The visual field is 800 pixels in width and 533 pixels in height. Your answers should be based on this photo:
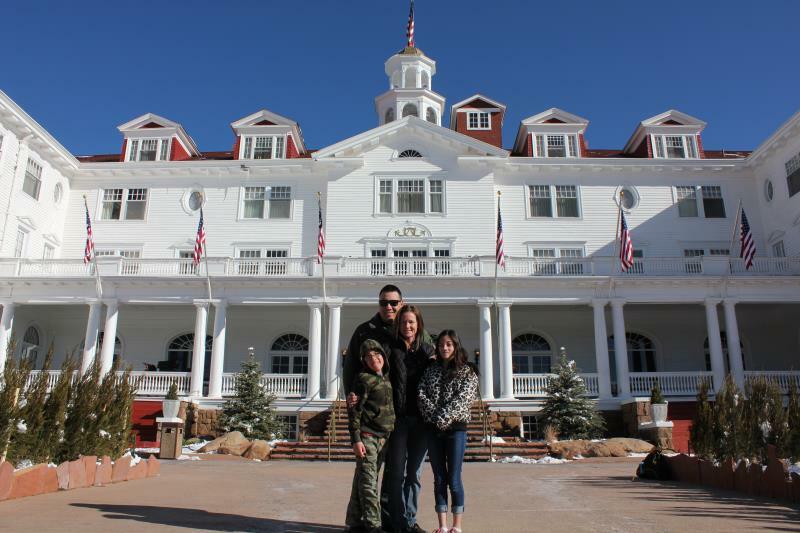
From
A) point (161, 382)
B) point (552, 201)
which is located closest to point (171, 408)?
point (161, 382)

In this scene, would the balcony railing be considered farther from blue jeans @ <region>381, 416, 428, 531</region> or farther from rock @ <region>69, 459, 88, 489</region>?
blue jeans @ <region>381, 416, 428, 531</region>

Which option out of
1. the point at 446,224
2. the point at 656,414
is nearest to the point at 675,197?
the point at 446,224

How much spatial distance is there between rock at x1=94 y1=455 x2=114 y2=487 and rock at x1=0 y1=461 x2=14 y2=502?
220 cm

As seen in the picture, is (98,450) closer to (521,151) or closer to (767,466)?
(767,466)

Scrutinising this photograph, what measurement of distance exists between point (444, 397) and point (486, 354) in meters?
18.0

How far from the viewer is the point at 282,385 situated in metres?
24.5

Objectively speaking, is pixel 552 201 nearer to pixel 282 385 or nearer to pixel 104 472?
pixel 282 385

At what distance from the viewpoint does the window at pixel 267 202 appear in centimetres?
3005

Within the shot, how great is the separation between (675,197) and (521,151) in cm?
720

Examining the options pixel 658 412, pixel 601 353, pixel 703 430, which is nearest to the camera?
pixel 703 430

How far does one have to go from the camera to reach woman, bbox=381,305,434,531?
20.6 feet

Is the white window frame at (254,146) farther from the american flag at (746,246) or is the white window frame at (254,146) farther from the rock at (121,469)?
the rock at (121,469)

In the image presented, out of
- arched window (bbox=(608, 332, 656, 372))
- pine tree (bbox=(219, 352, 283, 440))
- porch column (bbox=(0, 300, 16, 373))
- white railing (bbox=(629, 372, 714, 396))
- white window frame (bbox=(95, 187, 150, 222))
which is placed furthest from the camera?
white window frame (bbox=(95, 187, 150, 222))

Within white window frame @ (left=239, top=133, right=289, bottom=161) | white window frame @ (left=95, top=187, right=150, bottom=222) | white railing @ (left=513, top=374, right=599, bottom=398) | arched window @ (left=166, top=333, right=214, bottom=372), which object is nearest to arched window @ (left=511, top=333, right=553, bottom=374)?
white railing @ (left=513, top=374, right=599, bottom=398)
